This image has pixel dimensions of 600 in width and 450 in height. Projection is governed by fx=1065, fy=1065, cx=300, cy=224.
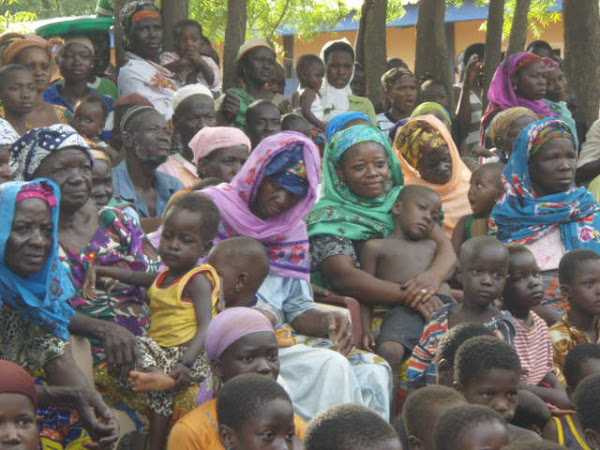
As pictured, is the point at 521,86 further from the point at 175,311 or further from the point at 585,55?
the point at 175,311

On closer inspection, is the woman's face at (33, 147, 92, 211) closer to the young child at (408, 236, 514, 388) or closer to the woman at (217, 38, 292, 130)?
the young child at (408, 236, 514, 388)

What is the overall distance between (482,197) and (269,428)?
3749 mm

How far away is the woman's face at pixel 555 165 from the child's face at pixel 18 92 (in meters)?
3.45

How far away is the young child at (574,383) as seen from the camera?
5.30 meters

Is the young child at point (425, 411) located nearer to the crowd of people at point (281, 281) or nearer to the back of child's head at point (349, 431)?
the crowd of people at point (281, 281)

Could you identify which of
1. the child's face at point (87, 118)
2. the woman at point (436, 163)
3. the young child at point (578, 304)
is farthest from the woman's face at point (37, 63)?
the young child at point (578, 304)

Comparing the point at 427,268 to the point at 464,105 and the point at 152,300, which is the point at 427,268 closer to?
the point at 152,300

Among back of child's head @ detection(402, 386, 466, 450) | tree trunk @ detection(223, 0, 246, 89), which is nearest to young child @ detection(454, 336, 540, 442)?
back of child's head @ detection(402, 386, 466, 450)

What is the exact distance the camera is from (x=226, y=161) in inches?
286

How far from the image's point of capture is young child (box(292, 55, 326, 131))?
1031cm

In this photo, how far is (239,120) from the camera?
358 inches

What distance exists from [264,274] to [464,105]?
260 inches

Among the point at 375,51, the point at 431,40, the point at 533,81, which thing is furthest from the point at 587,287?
the point at 431,40

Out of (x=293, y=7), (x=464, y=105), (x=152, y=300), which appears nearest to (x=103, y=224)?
(x=152, y=300)
